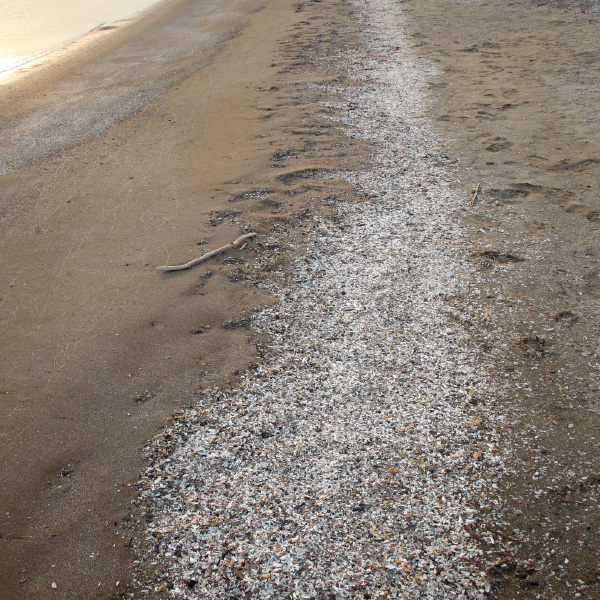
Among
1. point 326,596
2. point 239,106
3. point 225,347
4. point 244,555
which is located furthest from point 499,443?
point 239,106

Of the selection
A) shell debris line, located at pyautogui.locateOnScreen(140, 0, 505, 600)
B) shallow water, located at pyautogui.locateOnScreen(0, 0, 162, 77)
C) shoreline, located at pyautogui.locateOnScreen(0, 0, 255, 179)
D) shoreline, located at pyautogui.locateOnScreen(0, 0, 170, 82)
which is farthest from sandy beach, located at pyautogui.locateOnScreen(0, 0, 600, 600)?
shallow water, located at pyautogui.locateOnScreen(0, 0, 162, 77)

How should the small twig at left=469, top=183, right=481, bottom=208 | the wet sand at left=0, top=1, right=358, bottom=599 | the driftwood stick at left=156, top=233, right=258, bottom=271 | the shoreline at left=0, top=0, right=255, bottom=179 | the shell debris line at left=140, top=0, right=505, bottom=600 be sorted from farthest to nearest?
the shoreline at left=0, top=0, right=255, bottom=179 < the small twig at left=469, top=183, right=481, bottom=208 < the driftwood stick at left=156, top=233, right=258, bottom=271 < the wet sand at left=0, top=1, right=358, bottom=599 < the shell debris line at left=140, top=0, right=505, bottom=600

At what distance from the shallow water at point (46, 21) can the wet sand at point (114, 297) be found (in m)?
4.31

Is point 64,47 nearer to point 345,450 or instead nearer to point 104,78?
point 104,78

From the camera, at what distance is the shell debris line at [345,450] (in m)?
2.12

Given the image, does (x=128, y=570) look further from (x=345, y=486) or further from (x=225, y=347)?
(x=225, y=347)

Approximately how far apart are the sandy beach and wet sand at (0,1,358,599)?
0.02 metres

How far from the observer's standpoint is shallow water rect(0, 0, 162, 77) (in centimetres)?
1059

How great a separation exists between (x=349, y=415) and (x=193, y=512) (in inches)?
34.6

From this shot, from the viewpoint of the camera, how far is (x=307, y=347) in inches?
127

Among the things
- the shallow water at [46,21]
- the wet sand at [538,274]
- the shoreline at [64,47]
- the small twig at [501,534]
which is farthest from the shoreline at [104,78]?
the small twig at [501,534]

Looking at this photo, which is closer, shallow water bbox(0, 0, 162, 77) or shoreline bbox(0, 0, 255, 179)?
shoreline bbox(0, 0, 255, 179)

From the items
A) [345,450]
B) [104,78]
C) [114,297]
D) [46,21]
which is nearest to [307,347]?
[345,450]

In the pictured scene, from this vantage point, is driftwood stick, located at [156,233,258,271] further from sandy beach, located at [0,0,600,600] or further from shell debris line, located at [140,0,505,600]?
shell debris line, located at [140,0,505,600]
